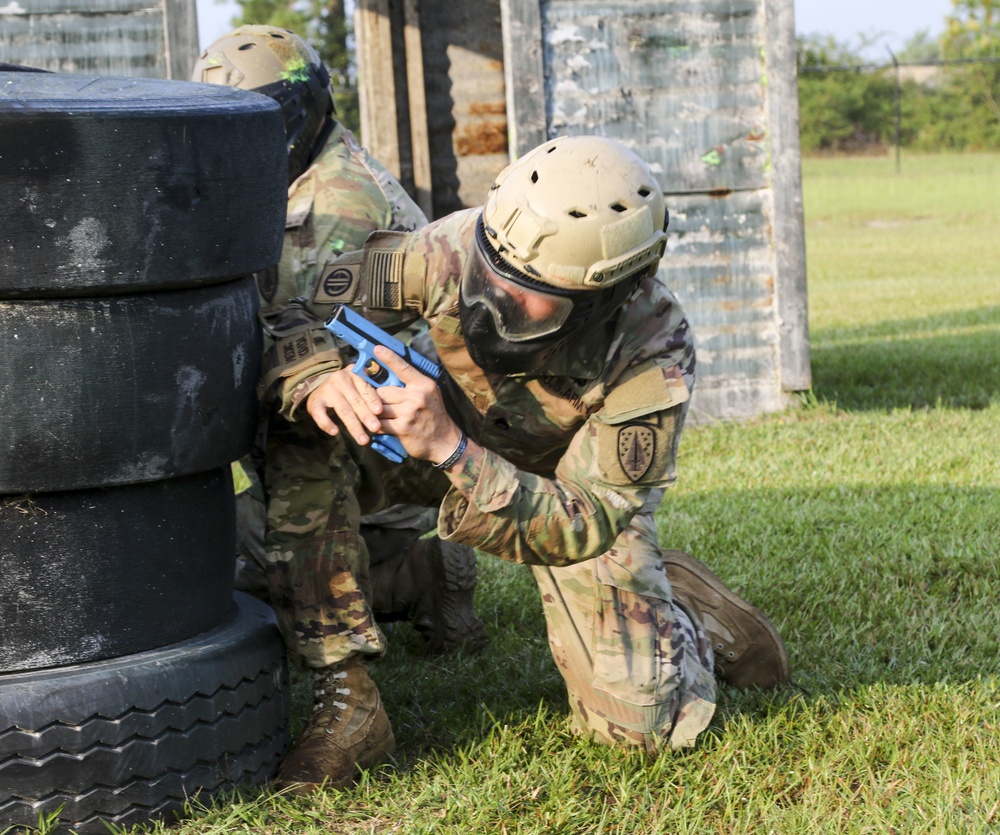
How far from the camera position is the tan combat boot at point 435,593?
3.59 metres

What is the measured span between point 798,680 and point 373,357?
4.93ft

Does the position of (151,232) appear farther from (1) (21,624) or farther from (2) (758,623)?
(2) (758,623)

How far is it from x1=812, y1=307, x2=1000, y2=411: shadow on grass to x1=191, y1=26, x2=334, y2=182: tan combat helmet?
3.95 metres

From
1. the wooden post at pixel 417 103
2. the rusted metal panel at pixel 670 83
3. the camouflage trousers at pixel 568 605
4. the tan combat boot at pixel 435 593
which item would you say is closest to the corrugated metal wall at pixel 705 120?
the rusted metal panel at pixel 670 83

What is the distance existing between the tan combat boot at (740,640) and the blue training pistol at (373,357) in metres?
1.13

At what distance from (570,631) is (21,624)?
124cm

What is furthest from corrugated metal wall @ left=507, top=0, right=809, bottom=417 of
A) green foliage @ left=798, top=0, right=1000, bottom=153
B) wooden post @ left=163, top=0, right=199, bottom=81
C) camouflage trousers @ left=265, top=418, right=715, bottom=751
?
green foliage @ left=798, top=0, right=1000, bottom=153

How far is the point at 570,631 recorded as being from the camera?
9.95ft

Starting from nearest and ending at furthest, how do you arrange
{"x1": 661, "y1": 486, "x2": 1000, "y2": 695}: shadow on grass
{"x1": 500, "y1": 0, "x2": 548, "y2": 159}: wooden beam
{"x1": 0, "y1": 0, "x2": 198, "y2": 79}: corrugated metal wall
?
{"x1": 661, "y1": 486, "x2": 1000, "y2": 695}: shadow on grass, {"x1": 0, "y1": 0, "x2": 198, "y2": 79}: corrugated metal wall, {"x1": 500, "y1": 0, "x2": 548, "y2": 159}: wooden beam

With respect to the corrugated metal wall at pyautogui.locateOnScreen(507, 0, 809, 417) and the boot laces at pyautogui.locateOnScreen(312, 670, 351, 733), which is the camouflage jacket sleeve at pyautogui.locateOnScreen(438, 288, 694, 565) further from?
the corrugated metal wall at pyautogui.locateOnScreen(507, 0, 809, 417)

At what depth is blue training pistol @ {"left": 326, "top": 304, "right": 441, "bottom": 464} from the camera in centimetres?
251

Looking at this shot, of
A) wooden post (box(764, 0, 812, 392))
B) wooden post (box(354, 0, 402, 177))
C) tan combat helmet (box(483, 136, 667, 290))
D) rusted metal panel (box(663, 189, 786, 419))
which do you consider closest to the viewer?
tan combat helmet (box(483, 136, 667, 290))

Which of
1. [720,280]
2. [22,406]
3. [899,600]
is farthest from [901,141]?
[22,406]

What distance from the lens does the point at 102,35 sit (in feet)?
20.3
